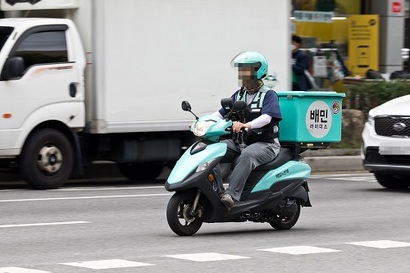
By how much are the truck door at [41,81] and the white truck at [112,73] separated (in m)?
0.01

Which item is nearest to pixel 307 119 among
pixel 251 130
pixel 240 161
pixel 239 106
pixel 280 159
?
pixel 280 159

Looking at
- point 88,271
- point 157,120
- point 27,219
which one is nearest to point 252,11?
point 157,120

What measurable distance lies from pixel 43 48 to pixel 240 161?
5.44 meters

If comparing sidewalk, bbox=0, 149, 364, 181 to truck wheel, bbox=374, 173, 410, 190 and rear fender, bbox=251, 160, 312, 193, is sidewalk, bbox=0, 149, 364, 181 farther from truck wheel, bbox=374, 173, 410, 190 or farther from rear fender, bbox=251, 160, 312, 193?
rear fender, bbox=251, 160, 312, 193

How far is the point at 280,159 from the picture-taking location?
1009cm

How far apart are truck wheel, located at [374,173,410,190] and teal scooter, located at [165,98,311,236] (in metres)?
4.73

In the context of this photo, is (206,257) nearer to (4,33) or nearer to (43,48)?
(43,48)

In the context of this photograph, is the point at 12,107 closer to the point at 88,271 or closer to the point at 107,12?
the point at 107,12

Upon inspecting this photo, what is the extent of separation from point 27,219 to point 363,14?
589 inches

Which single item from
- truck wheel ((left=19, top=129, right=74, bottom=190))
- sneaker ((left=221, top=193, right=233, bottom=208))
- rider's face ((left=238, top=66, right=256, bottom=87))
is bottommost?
truck wheel ((left=19, top=129, right=74, bottom=190))

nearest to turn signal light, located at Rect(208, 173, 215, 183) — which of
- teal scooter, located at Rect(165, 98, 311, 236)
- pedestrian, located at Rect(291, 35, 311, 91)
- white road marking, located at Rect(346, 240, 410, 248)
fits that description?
teal scooter, located at Rect(165, 98, 311, 236)

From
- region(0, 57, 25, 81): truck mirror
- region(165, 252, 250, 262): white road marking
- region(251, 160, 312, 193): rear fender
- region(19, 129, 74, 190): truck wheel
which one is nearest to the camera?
region(165, 252, 250, 262): white road marking

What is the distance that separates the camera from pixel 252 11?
16.0 meters

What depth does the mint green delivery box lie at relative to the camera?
1022 centimetres
